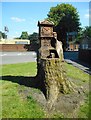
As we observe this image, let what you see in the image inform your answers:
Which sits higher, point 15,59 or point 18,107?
point 15,59

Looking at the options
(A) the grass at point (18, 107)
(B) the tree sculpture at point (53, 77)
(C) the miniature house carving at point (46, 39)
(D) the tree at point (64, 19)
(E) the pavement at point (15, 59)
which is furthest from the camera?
(D) the tree at point (64, 19)

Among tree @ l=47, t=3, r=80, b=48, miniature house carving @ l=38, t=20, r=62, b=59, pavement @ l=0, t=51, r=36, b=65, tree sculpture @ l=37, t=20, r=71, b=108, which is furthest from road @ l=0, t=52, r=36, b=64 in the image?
tree @ l=47, t=3, r=80, b=48

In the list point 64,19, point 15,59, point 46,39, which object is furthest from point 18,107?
point 64,19

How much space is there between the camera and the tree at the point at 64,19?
47.0 meters

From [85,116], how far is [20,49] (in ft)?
150

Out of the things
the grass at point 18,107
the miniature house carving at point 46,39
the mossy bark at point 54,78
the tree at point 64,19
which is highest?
the tree at point 64,19

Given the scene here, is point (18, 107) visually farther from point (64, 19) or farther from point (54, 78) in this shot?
point (64, 19)

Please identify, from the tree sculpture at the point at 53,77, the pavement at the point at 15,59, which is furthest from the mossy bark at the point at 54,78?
the pavement at the point at 15,59

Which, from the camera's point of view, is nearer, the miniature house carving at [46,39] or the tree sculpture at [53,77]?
the tree sculpture at [53,77]

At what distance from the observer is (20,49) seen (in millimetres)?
51031

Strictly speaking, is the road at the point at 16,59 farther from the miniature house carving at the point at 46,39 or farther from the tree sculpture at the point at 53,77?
the tree sculpture at the point at 53,77

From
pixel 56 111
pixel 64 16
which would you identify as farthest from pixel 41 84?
pixel 64 16

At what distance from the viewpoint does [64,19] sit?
48000 mm

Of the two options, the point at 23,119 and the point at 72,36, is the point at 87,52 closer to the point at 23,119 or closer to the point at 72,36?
the point at 23,119
